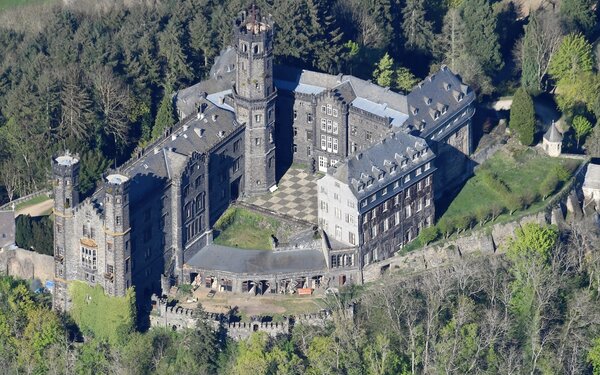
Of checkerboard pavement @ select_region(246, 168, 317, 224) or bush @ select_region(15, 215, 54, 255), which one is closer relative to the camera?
bush @ select_region(15, 215, 54, 255)

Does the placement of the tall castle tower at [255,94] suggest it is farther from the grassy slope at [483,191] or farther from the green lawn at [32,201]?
the green lawn at [32,201]

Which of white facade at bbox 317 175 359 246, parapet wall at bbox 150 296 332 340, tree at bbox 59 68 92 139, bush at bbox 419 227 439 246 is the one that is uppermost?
tree at bbox 59 68 92 139

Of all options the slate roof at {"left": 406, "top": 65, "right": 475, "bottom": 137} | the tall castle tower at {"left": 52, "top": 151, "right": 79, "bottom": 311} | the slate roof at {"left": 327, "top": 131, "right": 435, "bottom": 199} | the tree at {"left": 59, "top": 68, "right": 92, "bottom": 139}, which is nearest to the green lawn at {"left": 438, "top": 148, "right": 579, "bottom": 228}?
the slate roof at {"left": 406, "top": 65, "right": 475, "bottom": 137}

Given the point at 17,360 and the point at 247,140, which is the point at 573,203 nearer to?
the point at 247,140

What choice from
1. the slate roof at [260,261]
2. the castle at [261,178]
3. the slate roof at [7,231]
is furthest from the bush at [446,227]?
the slate roof at [7,231]

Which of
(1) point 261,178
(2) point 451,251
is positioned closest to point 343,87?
(1) point 261,178

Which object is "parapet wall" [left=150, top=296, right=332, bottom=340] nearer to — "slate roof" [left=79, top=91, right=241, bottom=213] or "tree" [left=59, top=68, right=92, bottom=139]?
"slate roof" [left=79, top=91, right=241, bottom=213]
